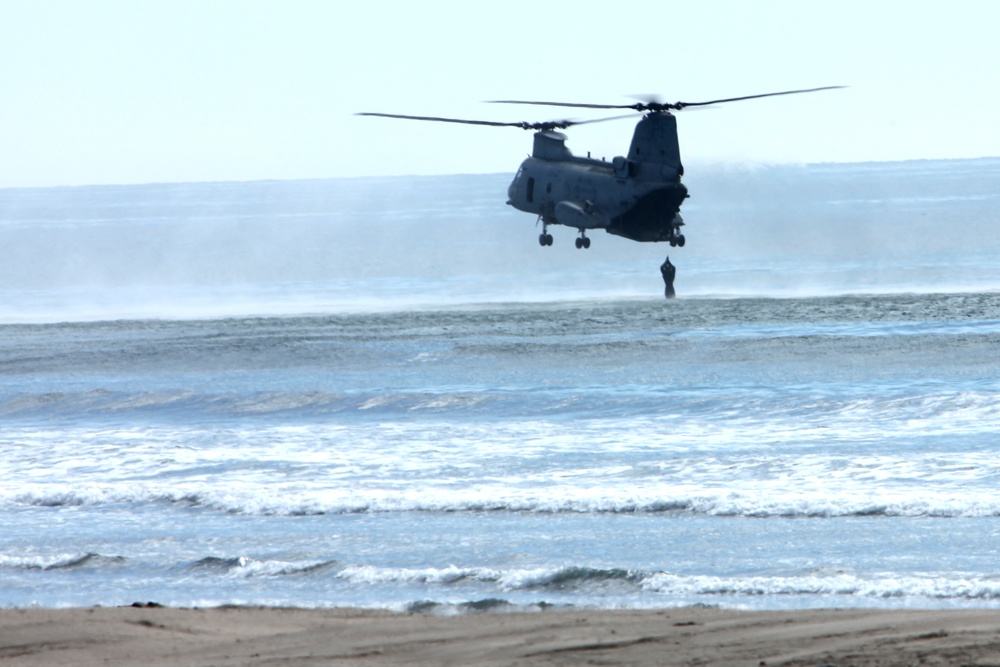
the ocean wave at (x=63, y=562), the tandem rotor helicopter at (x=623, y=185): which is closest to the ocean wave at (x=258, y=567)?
the ocean wave at (x=63, y=562)

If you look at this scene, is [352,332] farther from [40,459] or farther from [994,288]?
[994,288]

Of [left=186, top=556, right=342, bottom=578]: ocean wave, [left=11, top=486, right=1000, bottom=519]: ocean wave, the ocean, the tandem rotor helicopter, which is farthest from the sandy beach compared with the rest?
the tandem rotor helicopter

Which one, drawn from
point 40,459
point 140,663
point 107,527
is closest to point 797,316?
point 40,459

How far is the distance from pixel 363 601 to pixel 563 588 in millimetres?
1613

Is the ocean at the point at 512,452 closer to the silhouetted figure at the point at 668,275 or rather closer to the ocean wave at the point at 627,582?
the ocean wave at the point at 627,582

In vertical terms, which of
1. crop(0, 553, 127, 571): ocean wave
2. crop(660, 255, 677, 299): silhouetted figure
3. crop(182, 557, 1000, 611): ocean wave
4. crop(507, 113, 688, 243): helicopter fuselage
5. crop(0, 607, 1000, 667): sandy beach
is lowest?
crop(0, 553, 127, 571): ocean wave

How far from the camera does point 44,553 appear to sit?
13070mm

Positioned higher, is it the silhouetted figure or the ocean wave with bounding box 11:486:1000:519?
the silhouetted figure

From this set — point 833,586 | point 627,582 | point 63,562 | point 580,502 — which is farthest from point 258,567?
point 833,586

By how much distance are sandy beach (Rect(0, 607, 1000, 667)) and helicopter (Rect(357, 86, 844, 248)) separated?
23899 mm

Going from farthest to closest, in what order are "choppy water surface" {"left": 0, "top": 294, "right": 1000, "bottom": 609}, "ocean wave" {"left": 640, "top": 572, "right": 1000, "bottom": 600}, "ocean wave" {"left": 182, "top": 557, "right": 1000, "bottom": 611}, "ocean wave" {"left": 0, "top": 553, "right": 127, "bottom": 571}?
"ocean wave" {"left": 0, "top": 553, "right": 127, "bottom": 571} → "choppy water surface" {"left": 0, "top": 294, "right": 1000, "bottom": 609} → "ocean wave" {"left": 182, "top": 557, "right": 1000, "bottom": 611} → "ocean wave" {"left": 640, "top": 572, "right": 1000, "bottom": 600}

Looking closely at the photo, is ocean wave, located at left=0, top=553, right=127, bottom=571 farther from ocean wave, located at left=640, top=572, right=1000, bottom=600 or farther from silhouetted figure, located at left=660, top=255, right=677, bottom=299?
silhouetted figure, located at left=660, top=255, right=677, bottom=299

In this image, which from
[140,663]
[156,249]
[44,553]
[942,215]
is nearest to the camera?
[140,663]

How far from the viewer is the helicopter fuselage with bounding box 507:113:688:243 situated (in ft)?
111
